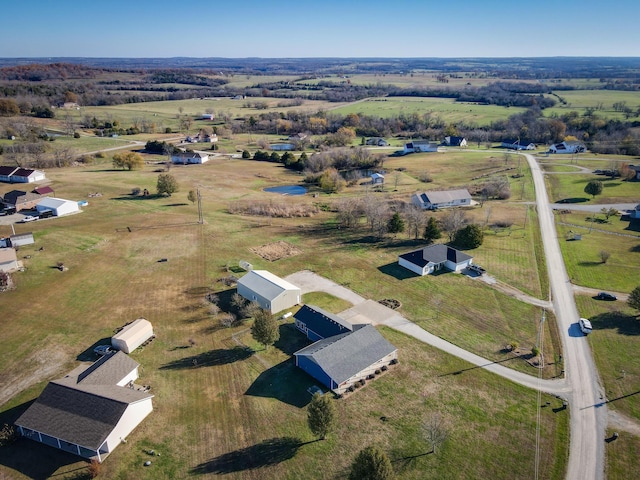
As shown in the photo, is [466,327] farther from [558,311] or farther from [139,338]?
[139,338]

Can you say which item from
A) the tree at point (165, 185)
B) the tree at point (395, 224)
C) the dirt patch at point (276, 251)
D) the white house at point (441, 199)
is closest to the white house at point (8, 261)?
the dirt patch at point (276, 251)

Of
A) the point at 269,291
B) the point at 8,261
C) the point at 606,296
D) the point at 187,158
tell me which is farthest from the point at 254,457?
the point at 187,158

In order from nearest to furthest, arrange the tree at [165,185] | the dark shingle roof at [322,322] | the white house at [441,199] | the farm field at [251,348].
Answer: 1. the farm field at [251,348]
2. the dark shingle roof at [322,322]
3. the white house at [441,199]
4. the tree at [165,185]

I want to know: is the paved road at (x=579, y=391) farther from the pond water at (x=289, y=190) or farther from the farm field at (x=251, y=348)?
the pond water at (x=289, y=190)

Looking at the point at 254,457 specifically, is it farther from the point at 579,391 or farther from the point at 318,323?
the point at 579,391

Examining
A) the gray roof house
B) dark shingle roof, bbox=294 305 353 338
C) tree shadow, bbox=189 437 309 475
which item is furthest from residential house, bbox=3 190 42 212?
tree shadow, bbox=189 437 309 475

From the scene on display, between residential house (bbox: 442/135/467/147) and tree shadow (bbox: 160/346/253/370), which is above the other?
residential house (bbox: 442/135/467/147)

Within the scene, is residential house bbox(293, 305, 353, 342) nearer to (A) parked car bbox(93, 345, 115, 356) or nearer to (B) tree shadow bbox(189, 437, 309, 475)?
(B) tree shadow bbox(189, 437, 309, 475)
